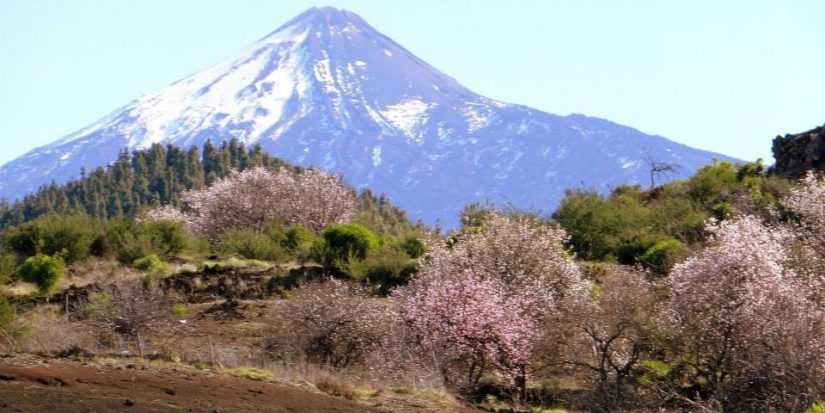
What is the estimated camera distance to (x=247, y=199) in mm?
41156

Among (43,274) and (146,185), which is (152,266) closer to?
(43,274)

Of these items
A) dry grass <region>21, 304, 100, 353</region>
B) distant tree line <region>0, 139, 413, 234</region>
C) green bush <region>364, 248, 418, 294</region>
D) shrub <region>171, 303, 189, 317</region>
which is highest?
distant tree line <region>0, 139, 413, 234</region>

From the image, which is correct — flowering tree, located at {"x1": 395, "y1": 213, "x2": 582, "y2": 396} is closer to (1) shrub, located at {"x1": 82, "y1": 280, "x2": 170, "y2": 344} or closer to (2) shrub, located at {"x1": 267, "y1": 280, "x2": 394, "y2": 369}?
(2) shrub, located at {"x1": 267, "y1": 280, "x2": 394, "y2": 369}

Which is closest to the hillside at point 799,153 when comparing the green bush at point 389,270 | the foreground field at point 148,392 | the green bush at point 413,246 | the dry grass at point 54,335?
the green bush at point 413,246

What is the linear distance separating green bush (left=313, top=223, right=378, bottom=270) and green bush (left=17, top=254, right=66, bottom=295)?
658 cm

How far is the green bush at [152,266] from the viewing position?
27438 mm

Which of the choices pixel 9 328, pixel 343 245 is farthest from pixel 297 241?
pixel 9 328

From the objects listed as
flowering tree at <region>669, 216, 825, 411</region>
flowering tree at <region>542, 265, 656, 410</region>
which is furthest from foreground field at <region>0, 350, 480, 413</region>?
flowering tree at <region>669, 216, 825, 411</region>

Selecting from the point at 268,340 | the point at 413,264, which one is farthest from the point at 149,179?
the point at 268,340

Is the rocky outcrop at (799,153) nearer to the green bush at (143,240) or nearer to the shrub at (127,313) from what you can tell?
the green bush at (143,240)

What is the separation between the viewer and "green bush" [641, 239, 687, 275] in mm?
25688

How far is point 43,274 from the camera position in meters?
25.4

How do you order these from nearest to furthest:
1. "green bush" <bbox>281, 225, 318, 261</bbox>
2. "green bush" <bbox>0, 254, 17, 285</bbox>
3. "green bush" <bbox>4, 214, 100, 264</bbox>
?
"green bush" <bbox>0, 254, 17, 285</bbox> → "green bush" <bbox>4, 214, 100, 264</bbox> → "green bush" <bbox>281, 225, 318, 261</bbox>

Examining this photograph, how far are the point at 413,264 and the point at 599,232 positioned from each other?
7.95 meters
